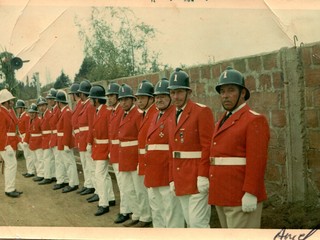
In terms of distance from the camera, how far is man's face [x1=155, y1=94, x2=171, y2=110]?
3.17m

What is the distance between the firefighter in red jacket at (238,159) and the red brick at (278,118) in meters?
0.54

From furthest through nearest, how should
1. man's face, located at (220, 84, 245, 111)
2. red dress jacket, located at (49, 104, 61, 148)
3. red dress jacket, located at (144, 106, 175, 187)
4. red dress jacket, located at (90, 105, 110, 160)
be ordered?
red dress jacket, located at (49, 104, 61, 148), red dress jacket, located at (90, 105, 110, 160), red dress jacket, located at (144, 106, 175, 187), man's face, located at (220, 84, 245, 111)

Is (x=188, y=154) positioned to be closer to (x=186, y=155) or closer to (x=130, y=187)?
(x=186, y=155)

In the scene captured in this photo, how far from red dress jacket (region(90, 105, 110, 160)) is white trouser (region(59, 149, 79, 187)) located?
0.96 metres

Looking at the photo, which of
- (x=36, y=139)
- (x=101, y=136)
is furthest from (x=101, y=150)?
(x=36, y=139)

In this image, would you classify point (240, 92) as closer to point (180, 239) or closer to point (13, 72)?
point (180, 239)

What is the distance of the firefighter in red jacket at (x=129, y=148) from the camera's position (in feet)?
12.0

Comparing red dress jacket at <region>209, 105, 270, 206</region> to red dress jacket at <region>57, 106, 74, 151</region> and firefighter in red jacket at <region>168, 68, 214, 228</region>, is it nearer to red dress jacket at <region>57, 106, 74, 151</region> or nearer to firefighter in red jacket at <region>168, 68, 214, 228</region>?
firefighter in red jacket at <region>168, 68, 214, 228</region>

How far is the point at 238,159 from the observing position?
2.42 meters

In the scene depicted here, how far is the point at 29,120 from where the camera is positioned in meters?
6.18

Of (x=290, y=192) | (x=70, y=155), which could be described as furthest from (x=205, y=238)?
(x=70, y=155)

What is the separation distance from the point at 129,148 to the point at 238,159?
1423 millimetres

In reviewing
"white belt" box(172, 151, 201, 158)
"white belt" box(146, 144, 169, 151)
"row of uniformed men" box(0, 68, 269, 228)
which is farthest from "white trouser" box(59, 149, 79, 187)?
"white belt" box(172, 151, 201, 158)

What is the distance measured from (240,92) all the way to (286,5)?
652mm
